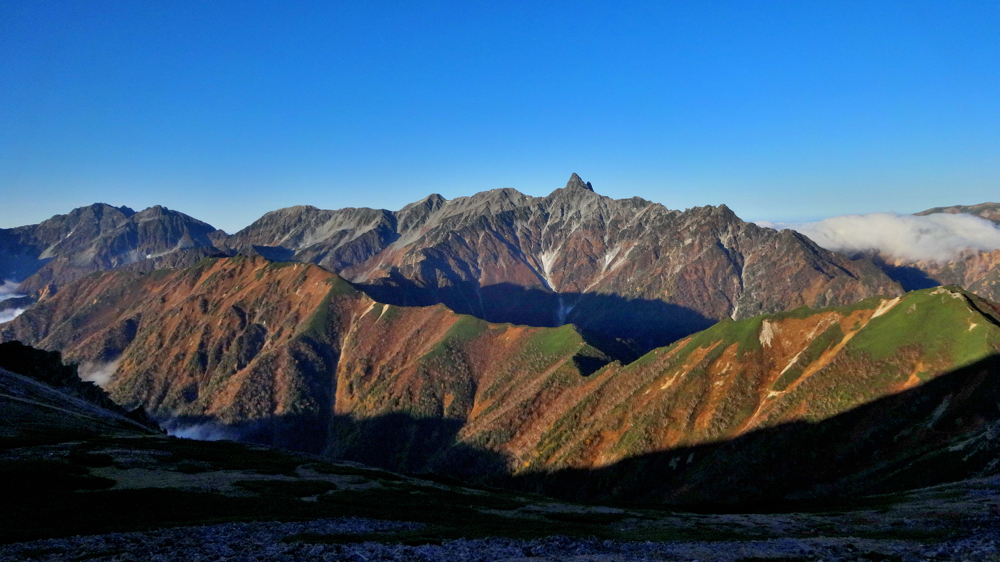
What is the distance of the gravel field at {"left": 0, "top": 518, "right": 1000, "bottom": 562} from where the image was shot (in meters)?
34.6

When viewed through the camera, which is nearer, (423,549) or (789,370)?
(423,549)

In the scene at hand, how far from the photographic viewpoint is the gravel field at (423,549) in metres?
34.6

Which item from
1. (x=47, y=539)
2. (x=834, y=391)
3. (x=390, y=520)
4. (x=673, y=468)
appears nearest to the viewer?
(x=47, y=539)

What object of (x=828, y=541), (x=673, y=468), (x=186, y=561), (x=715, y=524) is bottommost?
(x=673, y=468)

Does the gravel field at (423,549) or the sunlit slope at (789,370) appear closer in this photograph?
the gravel field at (423,549)

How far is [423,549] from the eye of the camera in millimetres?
39938

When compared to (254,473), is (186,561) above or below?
above

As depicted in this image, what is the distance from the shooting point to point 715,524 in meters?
65.6

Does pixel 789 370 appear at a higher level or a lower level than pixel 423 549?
higher

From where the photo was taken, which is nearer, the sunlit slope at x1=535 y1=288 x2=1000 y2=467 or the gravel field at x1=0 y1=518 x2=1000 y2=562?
the gravel field at x1=0 y1=518 x2=1000 y2=562

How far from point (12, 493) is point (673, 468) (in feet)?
478

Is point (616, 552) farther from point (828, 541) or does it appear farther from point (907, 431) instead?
point (907, 431)

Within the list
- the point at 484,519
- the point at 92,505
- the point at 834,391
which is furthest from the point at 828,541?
the point at 834,391

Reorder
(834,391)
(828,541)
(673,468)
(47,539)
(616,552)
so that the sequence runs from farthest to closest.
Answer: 1. (673,468)
2. (834,391)
3. (828,541)
4. (616,552)
5. (47,539)
